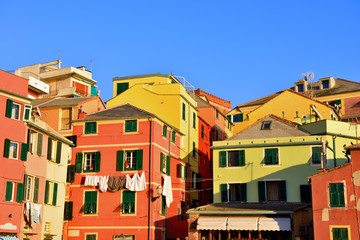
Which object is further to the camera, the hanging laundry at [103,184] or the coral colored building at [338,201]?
the hanging laundry at [103,184]

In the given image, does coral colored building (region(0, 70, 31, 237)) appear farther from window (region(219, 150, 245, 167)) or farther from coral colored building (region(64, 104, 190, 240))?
window (region(219, 150, 245, 167))

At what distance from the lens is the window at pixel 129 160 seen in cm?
4603

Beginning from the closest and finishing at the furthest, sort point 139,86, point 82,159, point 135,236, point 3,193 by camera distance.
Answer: point 3,193
point 135,236
point 82,159
point 139,86

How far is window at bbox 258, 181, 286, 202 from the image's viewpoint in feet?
145

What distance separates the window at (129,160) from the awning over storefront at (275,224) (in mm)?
12099

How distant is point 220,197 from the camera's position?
1815 inches

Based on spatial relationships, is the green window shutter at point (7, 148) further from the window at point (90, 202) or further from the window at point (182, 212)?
the window at point (182, 212)

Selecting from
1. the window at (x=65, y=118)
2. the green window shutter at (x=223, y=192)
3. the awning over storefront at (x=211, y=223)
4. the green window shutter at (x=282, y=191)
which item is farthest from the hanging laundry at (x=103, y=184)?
the green window shutter at (x=282, y=191)

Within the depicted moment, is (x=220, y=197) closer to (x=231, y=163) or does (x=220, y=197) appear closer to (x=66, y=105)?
(x=231, y=163)

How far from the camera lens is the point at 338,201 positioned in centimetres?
3506

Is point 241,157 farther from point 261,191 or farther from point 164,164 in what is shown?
point 164,164

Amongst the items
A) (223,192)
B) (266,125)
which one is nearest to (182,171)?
(223,192)

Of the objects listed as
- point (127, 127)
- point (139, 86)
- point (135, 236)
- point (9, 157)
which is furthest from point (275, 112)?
point (9, 157)

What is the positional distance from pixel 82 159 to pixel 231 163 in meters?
13.2
